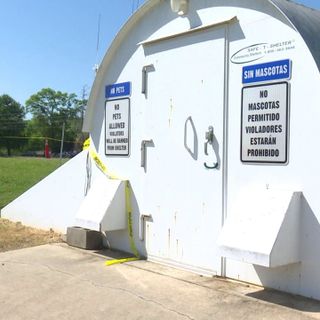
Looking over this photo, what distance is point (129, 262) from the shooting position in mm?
7281

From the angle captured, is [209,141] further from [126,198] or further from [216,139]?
[126,198]

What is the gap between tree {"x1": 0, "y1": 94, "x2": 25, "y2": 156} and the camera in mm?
104562

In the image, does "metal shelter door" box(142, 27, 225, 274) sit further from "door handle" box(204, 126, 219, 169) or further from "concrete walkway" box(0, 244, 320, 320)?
"concrete walkway" box(0, 244, 320, 320)

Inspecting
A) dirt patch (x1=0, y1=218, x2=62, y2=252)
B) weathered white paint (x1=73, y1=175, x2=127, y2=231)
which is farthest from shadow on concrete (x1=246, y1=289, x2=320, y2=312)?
dirt patch (x1=0, y1=218, x2=62, y2=252)

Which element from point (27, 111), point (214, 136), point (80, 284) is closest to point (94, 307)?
point (80, 284)

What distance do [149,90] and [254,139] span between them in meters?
2.05

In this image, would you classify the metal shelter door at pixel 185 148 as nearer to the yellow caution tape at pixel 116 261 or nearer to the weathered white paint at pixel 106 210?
the yellow caution tape at pixel 116 261

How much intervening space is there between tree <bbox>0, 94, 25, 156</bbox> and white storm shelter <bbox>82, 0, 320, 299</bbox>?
99.3 metres

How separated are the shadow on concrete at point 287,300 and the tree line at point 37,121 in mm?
91494

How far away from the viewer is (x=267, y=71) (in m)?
5.81

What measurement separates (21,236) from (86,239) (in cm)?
190

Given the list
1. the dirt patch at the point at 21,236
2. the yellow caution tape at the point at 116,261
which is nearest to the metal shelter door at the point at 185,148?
the yellow caution tape at the point at 116,261

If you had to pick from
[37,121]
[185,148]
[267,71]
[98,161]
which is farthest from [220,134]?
[37,121]

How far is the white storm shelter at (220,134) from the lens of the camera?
17.9 feet
